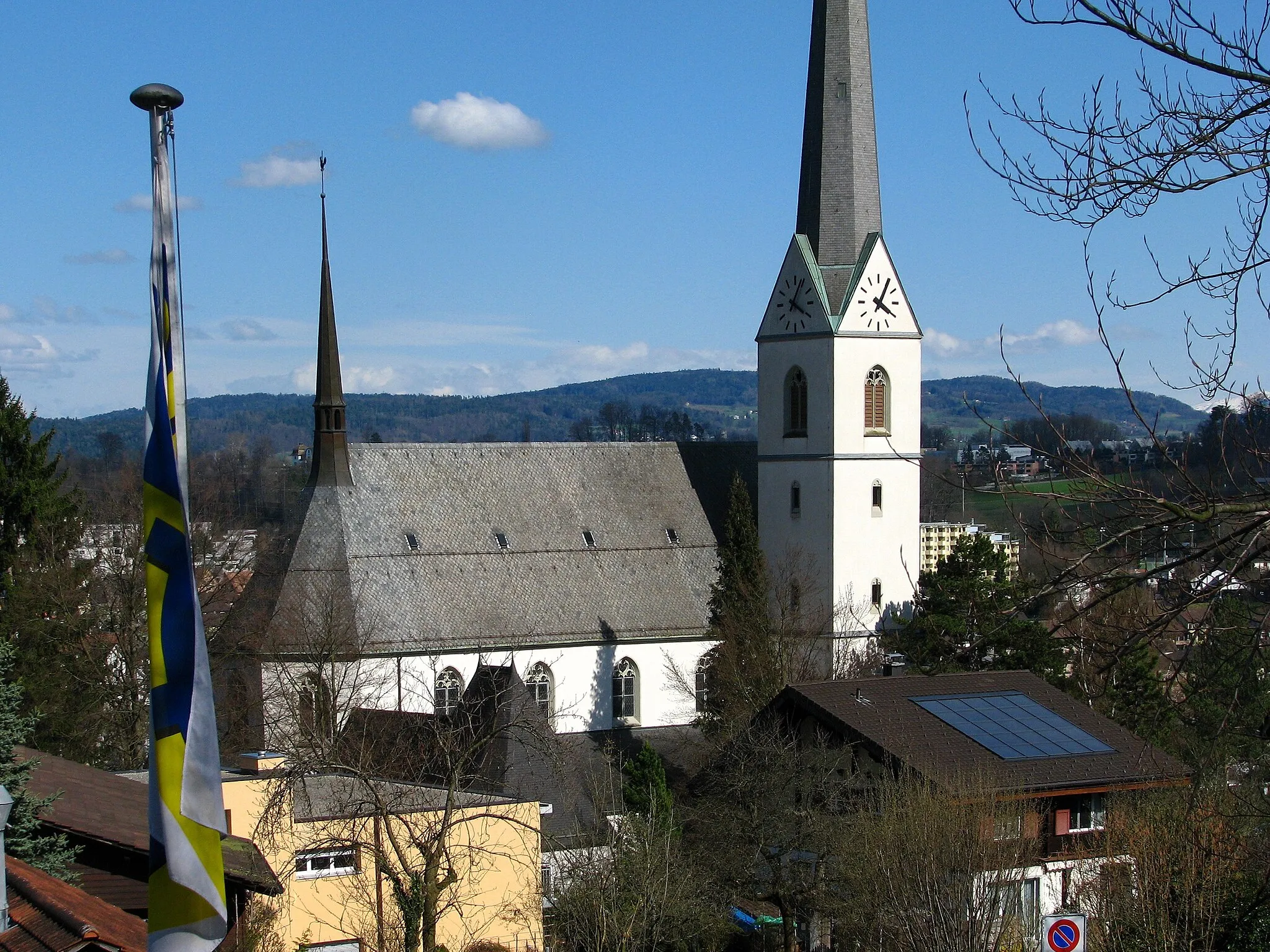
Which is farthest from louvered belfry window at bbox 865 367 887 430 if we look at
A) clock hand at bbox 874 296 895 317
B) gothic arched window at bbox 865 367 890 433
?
clock hand at bbox 874 296 895 317

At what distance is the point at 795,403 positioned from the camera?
4066 cm

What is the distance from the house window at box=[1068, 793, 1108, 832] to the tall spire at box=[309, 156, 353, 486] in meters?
20.0

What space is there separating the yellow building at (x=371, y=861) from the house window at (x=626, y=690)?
16.9 metres

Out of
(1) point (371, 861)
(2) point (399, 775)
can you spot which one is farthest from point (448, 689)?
(1) point (371, 861)

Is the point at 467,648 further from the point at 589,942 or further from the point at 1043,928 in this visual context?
the point at 1043,928

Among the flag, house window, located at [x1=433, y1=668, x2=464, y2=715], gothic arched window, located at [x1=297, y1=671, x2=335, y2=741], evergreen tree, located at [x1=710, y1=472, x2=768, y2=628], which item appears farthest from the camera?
evergreen tree, located at [x1=710, y1=472, x2=768, y2=628]

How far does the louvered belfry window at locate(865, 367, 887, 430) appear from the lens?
131 feet

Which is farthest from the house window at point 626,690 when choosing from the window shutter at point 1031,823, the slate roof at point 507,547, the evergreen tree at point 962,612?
the window shutter at point 1031,823

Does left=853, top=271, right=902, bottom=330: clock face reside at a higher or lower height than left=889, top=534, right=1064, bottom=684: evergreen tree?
higher

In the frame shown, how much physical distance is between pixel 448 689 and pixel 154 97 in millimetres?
31830

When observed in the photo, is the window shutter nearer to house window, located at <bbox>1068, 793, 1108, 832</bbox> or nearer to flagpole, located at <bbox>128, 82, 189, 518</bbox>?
house window, located at <bbox>1068, 793, 1108, 832</bbox>

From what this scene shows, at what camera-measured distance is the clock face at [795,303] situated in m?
40.0

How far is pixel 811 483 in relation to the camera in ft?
131

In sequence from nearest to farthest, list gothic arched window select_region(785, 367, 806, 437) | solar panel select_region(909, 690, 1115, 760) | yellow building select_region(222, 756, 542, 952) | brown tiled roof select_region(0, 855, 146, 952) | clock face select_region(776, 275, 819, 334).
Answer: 1. brown tiled roof select_region(0, 855, 146, 952)
2. yellow building select_region(222, 756, 542, 952)
3. solar panel select_region(909, 690, 1115, 760)
4. clock face select_region(776, 275, 819, 334)
5. gothic arched window select_region(785, 367, 806, 437)
